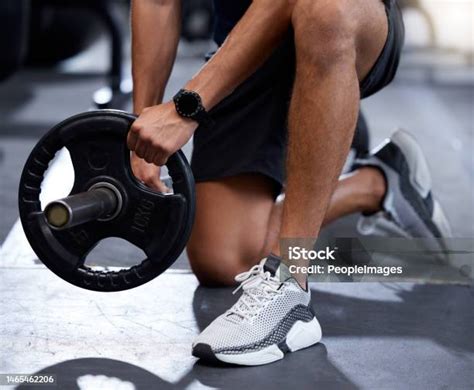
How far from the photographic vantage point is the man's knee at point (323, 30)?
1.38 metres

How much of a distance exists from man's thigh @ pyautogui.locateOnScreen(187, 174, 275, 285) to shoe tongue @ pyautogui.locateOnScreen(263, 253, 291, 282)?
26cm

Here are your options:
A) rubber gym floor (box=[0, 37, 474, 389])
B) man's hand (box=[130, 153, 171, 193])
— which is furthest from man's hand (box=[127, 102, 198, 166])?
rubber gym floor (box=[0, 37, 474, 389])

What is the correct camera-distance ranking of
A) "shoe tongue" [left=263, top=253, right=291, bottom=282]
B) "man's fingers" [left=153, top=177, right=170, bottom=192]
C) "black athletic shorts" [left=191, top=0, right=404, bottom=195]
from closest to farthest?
"shoe tongue" [left=263, top=253, right=291, bottom=282]
"man's fingers" [left=153, top=177, right=170, bottom=192]
"black athletic shorts" [left=191, top=0, right=404, bottom=195]

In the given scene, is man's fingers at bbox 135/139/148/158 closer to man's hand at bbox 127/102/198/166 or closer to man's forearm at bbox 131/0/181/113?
man's hand at bbox 127/102/198/166

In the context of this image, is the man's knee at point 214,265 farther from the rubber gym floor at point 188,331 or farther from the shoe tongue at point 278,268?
the shoe tongue at point 278,268

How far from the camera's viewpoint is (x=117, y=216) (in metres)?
1.35

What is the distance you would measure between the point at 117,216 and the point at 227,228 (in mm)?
381

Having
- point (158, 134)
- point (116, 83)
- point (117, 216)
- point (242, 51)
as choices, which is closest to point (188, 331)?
point (117, 216)

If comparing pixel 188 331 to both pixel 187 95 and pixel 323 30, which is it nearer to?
pixel 187 95

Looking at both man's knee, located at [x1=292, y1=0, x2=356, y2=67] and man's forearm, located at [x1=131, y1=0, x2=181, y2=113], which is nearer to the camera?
man's knee, located at [x1=292, y1=0, x2=356, y2=67]

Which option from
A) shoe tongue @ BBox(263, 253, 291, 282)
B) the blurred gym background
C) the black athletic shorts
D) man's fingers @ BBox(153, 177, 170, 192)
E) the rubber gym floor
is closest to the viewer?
the rubber gym floor

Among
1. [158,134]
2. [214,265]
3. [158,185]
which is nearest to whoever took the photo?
[158,134]

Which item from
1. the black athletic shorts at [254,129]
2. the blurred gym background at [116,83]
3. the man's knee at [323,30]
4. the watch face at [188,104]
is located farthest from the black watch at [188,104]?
the blurred gym background at [116,83]

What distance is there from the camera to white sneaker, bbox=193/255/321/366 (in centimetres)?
134
